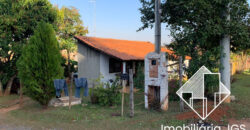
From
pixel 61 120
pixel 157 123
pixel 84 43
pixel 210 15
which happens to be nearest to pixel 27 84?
pixel 61 120

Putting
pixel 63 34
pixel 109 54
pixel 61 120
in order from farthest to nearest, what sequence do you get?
pixel 63 34 < pixel 109 54 < pixel 61 120

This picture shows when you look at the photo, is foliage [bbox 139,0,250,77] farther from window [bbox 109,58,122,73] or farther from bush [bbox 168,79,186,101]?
window [bbox 109,58,122,73]

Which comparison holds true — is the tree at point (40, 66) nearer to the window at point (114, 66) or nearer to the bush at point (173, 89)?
the bush at point (173, 89)

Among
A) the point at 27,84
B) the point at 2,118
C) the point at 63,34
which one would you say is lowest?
the point at 2,118

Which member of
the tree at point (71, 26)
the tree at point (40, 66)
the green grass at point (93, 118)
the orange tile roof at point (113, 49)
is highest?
the tree at point (71, 26)

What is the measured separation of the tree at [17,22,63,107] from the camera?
8688mm

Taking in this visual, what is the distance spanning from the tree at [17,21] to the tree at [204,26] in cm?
811

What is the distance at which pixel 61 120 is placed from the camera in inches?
292

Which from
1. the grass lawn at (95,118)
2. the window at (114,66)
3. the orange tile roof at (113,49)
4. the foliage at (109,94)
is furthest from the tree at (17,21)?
the foliage at (109,94)

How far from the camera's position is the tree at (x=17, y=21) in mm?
12281

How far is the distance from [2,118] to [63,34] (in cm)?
1422

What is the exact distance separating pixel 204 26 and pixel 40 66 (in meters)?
7.26

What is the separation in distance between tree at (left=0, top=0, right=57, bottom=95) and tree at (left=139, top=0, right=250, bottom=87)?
8.11 metres

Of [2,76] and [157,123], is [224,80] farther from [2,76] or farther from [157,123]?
[2,76]
